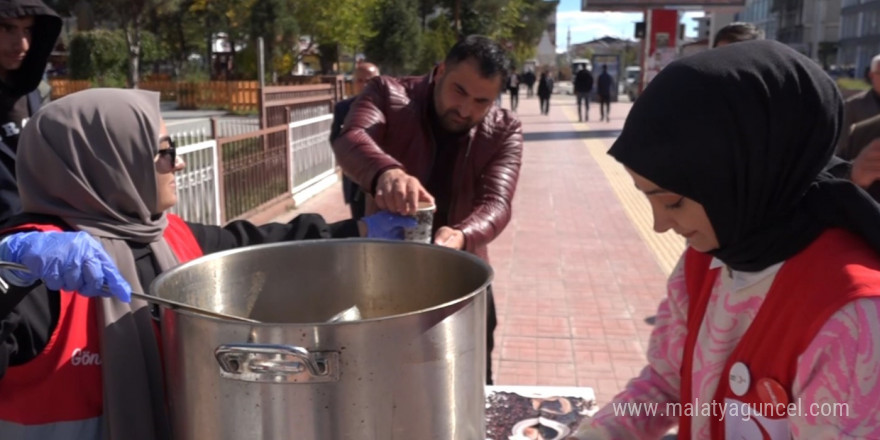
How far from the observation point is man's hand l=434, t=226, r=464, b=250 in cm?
199

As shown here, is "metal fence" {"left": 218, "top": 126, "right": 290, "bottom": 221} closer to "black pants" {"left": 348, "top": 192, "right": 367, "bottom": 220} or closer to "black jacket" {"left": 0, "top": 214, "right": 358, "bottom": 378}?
"black pants" {"left": 348, "top": 192, "right": 367, "bottom": 220}

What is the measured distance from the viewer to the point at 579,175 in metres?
11.5

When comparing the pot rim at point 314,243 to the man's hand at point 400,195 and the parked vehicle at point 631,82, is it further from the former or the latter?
the parked vehicle at point 631,82

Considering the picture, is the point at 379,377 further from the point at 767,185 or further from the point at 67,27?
the point at 67,27

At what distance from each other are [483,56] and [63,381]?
1475 mm

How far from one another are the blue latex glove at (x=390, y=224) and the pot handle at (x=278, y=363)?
31.1 inches

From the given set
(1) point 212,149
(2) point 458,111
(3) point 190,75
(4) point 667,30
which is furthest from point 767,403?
(3) point 190,75

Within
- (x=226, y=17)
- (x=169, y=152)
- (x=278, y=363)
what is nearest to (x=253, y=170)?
(x=169, y=152)

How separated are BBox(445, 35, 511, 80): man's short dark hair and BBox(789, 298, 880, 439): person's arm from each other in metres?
1.49

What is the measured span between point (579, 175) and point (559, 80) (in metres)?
53.7

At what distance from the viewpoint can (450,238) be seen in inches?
79.5

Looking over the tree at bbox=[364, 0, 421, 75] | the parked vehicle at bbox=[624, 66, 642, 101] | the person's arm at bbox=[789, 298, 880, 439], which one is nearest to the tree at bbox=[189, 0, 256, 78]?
the tree at bbox=[364, 0, 421, 75]

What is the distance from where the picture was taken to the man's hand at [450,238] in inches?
78.2

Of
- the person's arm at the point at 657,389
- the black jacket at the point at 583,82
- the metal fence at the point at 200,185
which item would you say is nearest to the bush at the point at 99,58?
the black jacket at the point at 583,82
